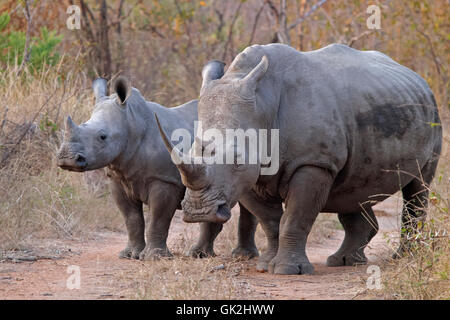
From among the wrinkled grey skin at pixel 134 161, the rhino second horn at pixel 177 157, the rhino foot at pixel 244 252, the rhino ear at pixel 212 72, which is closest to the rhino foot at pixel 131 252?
the wrinkled grey skin at pixel 134 161

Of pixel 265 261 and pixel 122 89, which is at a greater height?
pixel 122 89

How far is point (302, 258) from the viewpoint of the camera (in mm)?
6250

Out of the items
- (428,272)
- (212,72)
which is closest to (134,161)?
(212,72)

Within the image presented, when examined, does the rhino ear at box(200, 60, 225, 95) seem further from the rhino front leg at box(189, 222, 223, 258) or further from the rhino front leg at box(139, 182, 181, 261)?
the rhino front leg at box(189, 222, 223, 258)

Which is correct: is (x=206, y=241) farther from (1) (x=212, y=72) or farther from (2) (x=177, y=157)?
(2) (x=177, y=157)

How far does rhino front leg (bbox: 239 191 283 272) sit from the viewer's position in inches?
256

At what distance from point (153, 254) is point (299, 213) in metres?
1.37

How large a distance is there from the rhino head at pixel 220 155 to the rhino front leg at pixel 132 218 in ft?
5.11

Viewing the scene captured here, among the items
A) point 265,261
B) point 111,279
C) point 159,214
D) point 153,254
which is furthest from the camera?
point 159,214

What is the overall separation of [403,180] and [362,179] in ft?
1.80

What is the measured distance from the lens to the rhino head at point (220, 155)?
5320 mm

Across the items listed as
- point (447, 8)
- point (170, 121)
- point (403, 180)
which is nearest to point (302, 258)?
point (403, 180)

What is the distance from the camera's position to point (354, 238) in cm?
729
